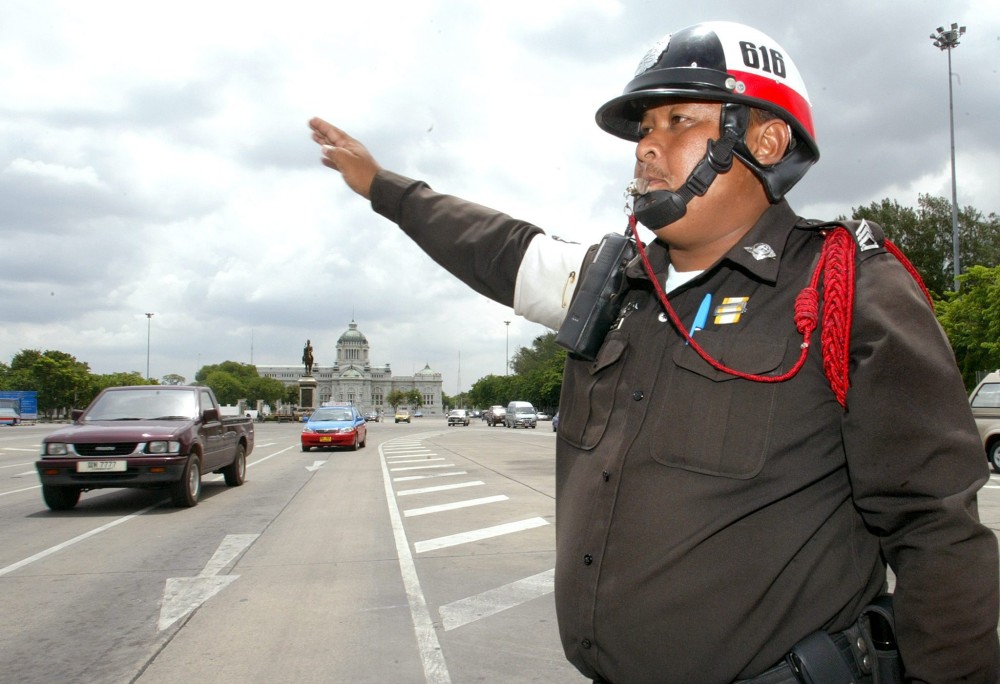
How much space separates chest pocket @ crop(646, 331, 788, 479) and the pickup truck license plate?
1031 centimetres

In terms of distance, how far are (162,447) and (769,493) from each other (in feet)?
34.4

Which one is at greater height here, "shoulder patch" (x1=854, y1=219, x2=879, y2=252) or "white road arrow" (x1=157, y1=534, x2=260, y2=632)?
"shoulder patch" (x1=854, y1=219, x2=879, y2=252)

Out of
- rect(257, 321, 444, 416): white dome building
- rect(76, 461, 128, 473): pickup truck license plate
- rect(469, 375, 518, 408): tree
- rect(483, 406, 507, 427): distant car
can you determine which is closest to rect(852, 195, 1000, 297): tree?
rect(483, 406, 507, 427): distant car

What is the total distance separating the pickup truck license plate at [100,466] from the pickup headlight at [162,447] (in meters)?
0.37

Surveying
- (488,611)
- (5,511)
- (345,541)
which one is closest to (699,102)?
(488,611)

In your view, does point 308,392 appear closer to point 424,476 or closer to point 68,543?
point 424,476

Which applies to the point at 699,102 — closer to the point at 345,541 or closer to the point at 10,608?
the point at 10,608

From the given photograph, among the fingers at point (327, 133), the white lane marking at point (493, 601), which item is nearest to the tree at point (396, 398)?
the white lane marking at point (493, 601)

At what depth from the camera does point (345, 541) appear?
8.74 meters

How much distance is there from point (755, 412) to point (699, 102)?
80 cm

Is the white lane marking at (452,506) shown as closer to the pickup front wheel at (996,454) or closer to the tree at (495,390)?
the pickup front wheel at (996,454)

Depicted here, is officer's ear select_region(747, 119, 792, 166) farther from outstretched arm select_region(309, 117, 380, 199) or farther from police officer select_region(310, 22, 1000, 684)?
outstretched arm select_region(309, 117, 380, 199)

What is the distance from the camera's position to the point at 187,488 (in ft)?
36.7

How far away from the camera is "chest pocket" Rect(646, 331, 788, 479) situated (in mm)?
1683
